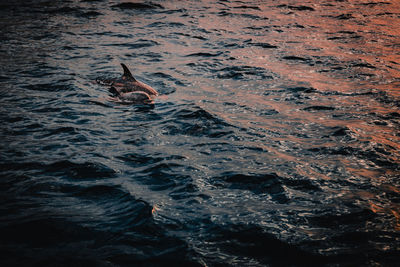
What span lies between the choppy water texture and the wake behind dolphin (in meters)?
0.26

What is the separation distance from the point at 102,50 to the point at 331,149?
858cm

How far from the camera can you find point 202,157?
196 inches

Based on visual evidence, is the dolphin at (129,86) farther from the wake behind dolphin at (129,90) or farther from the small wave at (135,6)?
the small wave at (135,6)

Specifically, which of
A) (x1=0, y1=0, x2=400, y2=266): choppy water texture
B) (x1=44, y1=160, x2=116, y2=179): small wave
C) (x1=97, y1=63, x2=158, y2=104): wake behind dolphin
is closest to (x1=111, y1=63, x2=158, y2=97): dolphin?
(x1=97, y1=63, x2=158, y2=104): wake behind dolphin

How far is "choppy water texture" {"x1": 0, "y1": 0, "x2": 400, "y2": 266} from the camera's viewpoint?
325 cm

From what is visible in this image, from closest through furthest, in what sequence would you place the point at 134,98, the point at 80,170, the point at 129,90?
the point at 80,170 → the point at 134,98 → the point at 129,90

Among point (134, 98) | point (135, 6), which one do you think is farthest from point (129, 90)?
point (135, 6)

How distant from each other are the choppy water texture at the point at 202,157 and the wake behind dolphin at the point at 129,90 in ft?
0.86

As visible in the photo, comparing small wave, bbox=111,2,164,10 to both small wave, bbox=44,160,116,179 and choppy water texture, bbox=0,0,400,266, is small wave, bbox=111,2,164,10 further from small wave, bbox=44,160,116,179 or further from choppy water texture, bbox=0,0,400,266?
small wave, bbox=44,160,116,179

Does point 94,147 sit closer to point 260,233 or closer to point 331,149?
point 260,233

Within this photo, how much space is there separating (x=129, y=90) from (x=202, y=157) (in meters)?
3.31

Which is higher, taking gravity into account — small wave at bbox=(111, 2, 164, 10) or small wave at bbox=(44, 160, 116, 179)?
small wave at bbox=(111, 2, 164, 10)

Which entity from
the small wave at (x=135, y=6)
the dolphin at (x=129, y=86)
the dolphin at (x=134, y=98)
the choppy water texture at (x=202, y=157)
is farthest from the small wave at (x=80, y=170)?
the small wave at (x=135, y=6)

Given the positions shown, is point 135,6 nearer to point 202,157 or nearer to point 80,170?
point 202,157
